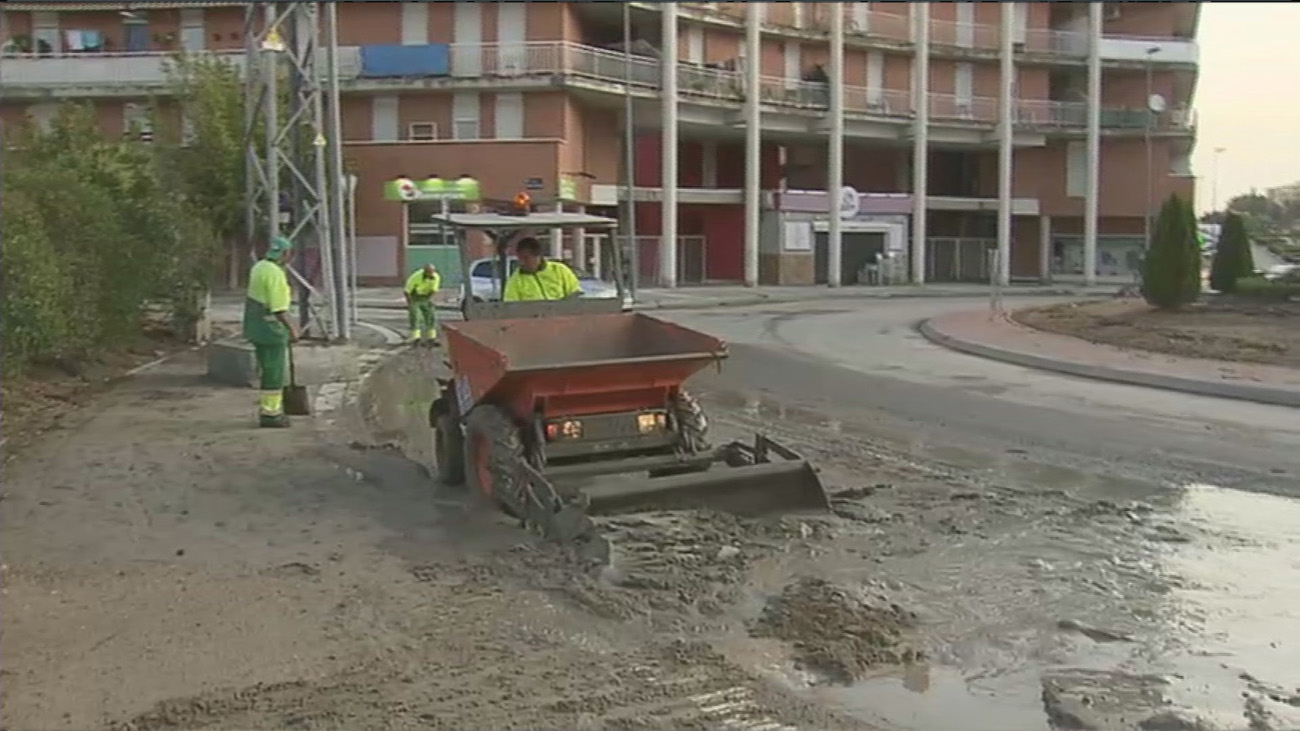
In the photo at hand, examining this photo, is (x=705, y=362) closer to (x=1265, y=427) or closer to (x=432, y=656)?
(x=432, y=656)

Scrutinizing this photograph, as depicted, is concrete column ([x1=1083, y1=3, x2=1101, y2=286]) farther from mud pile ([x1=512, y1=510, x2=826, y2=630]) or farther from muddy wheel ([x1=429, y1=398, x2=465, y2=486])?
mud pile ([x1=512, y1=510, x2=826, y2=630])

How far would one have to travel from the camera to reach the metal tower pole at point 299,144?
20.4 metres

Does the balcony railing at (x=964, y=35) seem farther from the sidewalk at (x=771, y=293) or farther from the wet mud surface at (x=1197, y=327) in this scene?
the wet mud surface at (x=1197, y=327)

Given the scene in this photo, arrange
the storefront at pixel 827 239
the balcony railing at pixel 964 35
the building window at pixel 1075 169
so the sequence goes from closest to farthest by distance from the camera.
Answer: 1. the storefront at pixel 827 239
2. the balcony railing at pixel 964 35
3. the building window at pixel 1075 169

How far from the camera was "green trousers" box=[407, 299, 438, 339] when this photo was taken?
902 inches

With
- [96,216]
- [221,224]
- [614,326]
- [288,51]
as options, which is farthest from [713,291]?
[614,326]

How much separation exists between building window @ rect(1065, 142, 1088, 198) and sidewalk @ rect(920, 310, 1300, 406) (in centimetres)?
3721

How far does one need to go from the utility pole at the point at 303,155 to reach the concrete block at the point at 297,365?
1503 mm

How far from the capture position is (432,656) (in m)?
5.96

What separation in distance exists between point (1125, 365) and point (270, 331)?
12222 millimetres

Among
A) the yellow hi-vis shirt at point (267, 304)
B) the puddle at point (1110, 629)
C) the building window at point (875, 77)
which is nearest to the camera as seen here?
the puddle at point (1110, 629)

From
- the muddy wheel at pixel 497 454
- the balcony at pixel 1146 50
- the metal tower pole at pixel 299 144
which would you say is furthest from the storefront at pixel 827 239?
the muddy wheel at pixel 497 454

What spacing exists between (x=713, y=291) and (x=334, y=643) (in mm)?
41592

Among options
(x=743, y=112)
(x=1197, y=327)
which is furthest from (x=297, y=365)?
(x=743, y=112)
